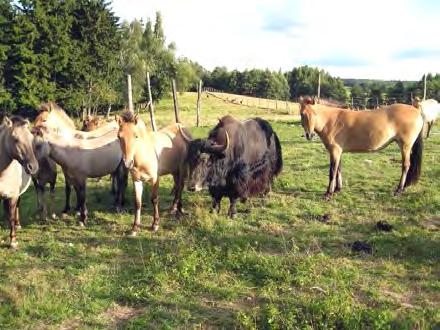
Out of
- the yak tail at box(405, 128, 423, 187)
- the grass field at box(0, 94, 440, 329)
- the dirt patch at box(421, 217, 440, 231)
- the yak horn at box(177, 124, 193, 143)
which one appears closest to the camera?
the grass field at box(0, 94, 440, 329)

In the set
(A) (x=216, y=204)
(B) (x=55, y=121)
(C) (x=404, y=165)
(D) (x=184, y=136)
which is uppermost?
(B) (x=55, y=121)

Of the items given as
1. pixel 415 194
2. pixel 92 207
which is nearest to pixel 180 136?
pixel 92 207

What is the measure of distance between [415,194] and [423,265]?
3248 mm

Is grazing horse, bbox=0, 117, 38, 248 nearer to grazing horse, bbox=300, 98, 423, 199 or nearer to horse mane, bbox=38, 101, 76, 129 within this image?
horse mane, bbox=38, 101, 76, 129

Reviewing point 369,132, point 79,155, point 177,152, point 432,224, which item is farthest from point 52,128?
point 432,224

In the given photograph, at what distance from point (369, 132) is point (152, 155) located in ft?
15.1

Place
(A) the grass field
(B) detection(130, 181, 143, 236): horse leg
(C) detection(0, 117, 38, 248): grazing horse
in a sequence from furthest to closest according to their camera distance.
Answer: (B) detection(130, 181, 143, 236): horse leg → (C) detection(0, 117, 38, 248): grazing horse → (A) the grass field

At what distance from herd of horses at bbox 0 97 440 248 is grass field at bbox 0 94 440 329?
1.50 ft

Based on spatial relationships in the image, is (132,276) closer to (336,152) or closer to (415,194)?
(336,152)

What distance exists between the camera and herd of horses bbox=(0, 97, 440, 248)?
23.8 ft

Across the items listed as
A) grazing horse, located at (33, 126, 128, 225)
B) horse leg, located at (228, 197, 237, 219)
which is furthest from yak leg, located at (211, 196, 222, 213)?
grazing horse, located at (33, 126, 128, 225)

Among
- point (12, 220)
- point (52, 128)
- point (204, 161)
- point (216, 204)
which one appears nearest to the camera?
point (12, 220)

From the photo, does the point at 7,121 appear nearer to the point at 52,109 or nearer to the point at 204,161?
the point at 52,109

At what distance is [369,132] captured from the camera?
942 cm
